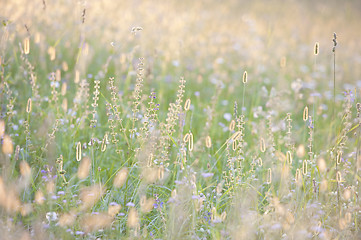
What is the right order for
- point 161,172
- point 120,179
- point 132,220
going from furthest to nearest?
point 120,179 < point 161,172 < point 132,220

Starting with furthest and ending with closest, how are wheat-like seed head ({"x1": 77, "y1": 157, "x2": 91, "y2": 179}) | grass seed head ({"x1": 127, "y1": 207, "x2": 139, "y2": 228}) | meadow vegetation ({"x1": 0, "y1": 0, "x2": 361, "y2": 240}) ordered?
wheat-like seed head ({"x1": 77, "y1": 157, "x2": 91, "y2": 179}) → meadow vegetation ({"x1": 0, "y1": 0, "x2": 361, "y2": 240}) → grass seed head ({"x1": 127, "y1": 207, "x2": 139, "y2": 228})

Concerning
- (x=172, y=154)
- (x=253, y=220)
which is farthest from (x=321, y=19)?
(x=253, y=220)

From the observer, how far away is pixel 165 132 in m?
2.48

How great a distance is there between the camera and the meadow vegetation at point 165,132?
6.95 feet

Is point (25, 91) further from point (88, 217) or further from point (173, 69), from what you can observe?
point (173, 69)

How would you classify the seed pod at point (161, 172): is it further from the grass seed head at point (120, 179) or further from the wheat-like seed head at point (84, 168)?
the wheat-like seed head at point (84, 168)

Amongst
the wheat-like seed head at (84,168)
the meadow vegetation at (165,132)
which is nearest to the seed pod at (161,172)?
the meadow vegetation at (165,132)

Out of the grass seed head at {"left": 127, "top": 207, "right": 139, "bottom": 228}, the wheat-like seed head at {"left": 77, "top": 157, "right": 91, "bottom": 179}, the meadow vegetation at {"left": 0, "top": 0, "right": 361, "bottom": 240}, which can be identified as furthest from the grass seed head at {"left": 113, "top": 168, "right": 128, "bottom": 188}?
the grass seed head at {"left": 127, "top": 207, "right": 139, "bottom": 228}

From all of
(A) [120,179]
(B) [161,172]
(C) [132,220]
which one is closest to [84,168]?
(A) [120,179]

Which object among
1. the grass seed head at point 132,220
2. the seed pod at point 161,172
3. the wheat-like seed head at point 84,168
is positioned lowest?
the grass seed head at point 132,220

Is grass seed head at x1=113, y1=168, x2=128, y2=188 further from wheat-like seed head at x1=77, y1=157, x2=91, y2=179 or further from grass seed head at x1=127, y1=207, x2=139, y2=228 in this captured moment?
grass seed head at x1=127, y1=207, x2=139, y2=228

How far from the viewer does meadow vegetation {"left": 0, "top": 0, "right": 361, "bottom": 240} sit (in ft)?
6.95

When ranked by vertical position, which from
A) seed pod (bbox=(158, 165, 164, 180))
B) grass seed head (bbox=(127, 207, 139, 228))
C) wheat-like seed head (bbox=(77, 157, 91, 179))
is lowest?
grass seed head (bbox=(127, 207, 139, 228))

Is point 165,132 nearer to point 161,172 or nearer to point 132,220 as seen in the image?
point 161,172
